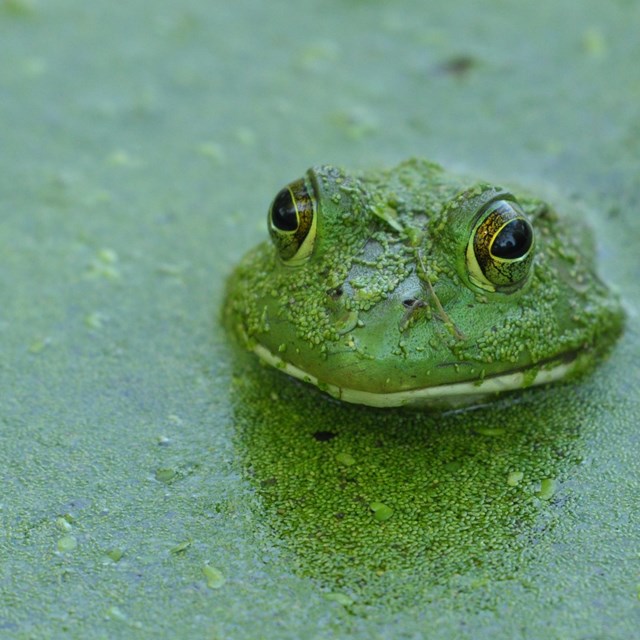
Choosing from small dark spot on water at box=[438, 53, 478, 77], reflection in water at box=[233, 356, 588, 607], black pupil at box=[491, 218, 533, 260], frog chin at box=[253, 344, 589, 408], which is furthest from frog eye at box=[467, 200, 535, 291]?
small dark spot on water at box=[438, 53, 478, 77]

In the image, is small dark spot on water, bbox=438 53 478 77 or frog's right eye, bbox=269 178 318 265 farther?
small dark spot on water, bbox=438 53 478 77

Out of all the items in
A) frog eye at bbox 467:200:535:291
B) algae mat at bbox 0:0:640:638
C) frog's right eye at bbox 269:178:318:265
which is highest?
frog eye at bbox 467:200:535:291

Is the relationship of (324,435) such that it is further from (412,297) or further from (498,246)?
(498,246)

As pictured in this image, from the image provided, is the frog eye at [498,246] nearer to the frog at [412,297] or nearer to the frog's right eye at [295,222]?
the frog at [412,297]

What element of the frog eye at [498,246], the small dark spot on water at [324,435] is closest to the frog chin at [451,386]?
the small dark spot on water at [324,435]

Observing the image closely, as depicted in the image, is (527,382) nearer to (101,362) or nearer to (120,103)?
(101,362)

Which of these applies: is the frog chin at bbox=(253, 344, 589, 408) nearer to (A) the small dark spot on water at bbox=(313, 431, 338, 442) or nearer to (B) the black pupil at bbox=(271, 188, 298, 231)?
(A) the small dark spot on water at bbox=(313, 431, 338, 442)

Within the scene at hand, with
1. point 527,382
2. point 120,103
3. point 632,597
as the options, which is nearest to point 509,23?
point 120,103
